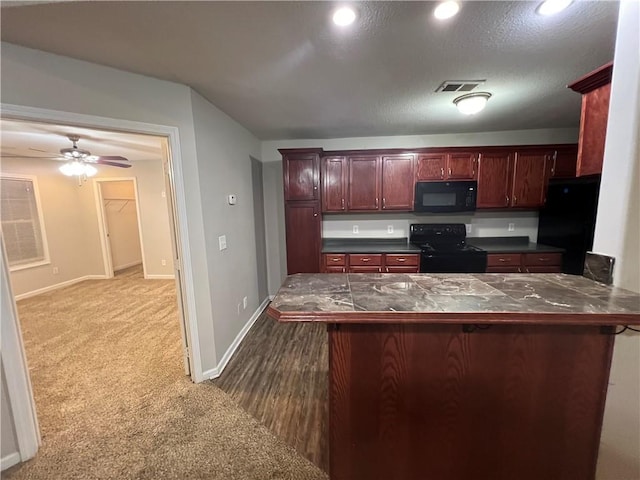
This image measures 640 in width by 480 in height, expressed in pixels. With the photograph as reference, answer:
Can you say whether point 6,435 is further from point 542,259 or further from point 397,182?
point 542,259

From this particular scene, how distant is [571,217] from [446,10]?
10.3ft

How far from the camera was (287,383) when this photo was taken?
2.28 m

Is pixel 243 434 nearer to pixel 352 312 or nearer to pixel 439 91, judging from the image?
pixel 352 312

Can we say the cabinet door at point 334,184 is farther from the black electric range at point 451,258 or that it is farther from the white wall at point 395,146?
the black electric range at point 451,258

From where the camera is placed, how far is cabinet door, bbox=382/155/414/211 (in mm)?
3611

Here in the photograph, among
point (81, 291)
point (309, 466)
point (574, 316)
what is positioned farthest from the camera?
point (81, 291)

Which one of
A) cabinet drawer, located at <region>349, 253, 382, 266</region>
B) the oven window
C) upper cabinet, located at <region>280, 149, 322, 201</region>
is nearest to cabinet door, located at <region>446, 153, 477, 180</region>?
the oven window

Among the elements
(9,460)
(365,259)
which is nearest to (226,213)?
(365,259)

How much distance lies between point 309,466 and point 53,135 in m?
4.32

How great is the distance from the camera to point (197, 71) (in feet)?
6.04

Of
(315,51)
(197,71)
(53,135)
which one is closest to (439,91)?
(315,51)

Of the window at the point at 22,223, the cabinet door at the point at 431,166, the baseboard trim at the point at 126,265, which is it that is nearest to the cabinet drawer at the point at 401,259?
the cabinet door at the point at 431,166

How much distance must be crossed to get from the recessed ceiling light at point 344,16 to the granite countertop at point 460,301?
55.2 inches

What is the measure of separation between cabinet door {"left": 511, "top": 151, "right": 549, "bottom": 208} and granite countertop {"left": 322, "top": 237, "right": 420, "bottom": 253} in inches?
60.5
